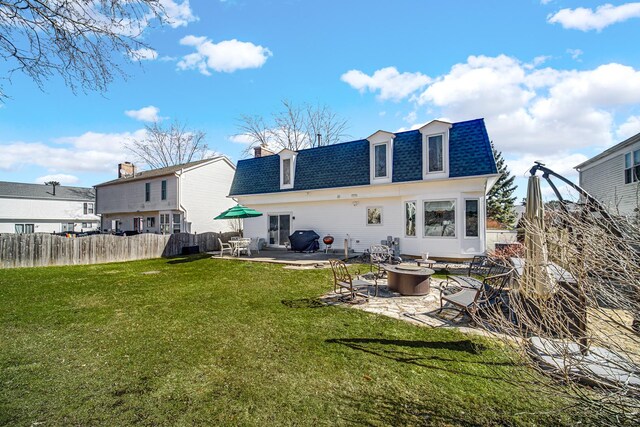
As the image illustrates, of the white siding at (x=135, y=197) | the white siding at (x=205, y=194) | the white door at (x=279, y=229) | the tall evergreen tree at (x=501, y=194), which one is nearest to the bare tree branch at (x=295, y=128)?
the white siding at (x=205, y=194)

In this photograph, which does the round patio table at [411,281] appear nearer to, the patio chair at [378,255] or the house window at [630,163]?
the patio chair at [378,255]

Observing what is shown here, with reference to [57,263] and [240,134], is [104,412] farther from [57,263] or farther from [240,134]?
[240,134]

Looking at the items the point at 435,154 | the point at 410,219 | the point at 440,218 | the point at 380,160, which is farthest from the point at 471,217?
the point at 380,160

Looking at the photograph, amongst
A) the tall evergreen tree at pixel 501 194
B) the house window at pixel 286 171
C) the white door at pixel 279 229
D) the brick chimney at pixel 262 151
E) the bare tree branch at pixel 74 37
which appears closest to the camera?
the bare tree branch at pixel 74 37

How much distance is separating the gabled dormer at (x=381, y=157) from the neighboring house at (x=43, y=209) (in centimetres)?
3723

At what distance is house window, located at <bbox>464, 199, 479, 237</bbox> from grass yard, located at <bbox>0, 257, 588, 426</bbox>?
8.43 meters

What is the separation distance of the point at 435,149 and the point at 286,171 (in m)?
8.47

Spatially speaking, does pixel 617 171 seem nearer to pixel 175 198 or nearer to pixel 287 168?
pixel 287 168

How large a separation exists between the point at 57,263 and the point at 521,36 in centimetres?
2093

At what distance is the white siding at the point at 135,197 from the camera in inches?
886

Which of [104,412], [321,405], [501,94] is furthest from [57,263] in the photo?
[501,94]

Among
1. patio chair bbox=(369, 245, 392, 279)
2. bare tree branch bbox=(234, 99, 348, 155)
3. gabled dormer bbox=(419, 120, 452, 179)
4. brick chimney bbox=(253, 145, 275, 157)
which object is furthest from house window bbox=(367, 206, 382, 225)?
bare tree branch bbox=(234, 99, 348, 155)

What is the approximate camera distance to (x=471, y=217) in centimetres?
1240

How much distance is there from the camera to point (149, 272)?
38.1 ft
